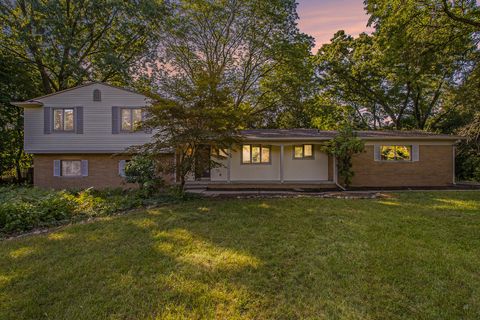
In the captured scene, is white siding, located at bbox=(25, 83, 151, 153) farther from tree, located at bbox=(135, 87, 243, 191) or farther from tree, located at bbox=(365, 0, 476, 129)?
tree, located at bbox=(365, 0, 476, 129)

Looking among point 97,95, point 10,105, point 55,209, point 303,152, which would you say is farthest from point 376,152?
point 10,105

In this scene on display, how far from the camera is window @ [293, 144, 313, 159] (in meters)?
13.2

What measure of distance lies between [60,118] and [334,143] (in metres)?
15.1

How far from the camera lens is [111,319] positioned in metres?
2.58

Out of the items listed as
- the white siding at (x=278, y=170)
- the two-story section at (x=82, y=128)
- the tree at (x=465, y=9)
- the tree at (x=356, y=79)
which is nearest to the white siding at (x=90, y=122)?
the two-story section at (x=82, y=128)

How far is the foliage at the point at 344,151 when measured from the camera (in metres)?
11.0

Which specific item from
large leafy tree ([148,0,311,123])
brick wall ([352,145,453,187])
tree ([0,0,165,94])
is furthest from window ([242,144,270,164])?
tree ([0,0,165,94])

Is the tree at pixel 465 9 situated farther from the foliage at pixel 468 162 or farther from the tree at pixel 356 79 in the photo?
the tree at pixel 356 79

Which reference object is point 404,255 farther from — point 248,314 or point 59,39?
point 59,39

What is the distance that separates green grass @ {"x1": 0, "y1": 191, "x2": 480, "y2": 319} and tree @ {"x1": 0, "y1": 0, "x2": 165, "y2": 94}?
598 inches

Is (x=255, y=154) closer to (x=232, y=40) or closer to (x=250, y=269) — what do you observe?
(x=250, y=269)

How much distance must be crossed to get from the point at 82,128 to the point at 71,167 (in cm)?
238

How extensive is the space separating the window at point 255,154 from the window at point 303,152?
1.58 m

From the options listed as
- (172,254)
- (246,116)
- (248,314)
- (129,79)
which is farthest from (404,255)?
(129,79)
